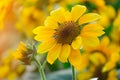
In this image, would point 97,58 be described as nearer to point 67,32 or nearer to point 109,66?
point 109,66

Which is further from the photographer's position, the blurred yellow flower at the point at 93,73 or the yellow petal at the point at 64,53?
the blurred yellow flower at the point at 93,73

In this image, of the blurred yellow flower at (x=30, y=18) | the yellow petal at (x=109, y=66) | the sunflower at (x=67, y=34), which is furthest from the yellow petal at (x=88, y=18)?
the blurred yellow flower at (x=30, y=18)

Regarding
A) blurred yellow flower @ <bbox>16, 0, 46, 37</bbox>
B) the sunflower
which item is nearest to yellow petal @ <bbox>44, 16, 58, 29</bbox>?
the sunflower

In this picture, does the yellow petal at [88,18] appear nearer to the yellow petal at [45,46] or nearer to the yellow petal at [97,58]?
the yellow petal at [45,46]

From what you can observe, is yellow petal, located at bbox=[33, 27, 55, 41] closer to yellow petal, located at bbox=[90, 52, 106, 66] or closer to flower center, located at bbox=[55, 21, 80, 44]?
flower center, located at bbox=[55, 21, 80, 44]

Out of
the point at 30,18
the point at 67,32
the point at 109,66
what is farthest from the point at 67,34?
the point at 30,18

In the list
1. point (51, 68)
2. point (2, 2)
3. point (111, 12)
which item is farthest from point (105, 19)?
point (2, 2)

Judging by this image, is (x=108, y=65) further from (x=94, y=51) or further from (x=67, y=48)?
(x=67, y=48)

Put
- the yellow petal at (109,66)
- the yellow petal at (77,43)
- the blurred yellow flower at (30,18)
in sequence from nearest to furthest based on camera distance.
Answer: the yellow petal at (77,43)
the yellow petal at (109,66)
the blurred yellow flower at (30,18)
